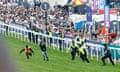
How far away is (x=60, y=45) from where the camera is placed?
53.7ft

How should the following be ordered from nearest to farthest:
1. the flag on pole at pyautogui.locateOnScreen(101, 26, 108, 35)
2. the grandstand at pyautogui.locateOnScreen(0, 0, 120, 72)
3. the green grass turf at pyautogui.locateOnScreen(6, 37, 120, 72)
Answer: the green grass turf at pyautogui.locateOnScreen(6, 37, 120, 72) → the grandstand at pyautogui.locateOnScreen(0, 0, 120, 72) → the flag on pole at pyautogui.locateOnScreen(101, 26, 108, 35)

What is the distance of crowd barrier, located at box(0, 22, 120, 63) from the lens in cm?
1435

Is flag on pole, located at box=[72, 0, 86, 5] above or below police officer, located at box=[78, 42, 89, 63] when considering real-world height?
above

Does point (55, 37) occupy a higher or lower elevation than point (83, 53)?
higher

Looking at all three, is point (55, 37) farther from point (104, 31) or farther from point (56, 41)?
point (104, 31)

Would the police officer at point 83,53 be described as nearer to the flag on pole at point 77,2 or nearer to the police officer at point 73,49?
the police officer at point 73,49

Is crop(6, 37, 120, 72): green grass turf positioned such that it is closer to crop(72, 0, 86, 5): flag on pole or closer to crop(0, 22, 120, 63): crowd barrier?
crop(0, 22, 120, 63): crowd barrier

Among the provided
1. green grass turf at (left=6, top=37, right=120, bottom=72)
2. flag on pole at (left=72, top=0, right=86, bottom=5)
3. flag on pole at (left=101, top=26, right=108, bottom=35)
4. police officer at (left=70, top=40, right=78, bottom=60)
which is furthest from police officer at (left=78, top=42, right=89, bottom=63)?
flag on pole at (left=72, top=0, right=86, bottom=5)

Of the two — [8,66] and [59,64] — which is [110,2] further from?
[8,66]

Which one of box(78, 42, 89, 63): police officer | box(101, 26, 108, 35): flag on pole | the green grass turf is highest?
box(101, 26, 108, 35): flag on pole

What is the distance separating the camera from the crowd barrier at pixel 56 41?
1435 cm

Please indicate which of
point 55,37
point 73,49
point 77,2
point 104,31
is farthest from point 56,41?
point 77,2

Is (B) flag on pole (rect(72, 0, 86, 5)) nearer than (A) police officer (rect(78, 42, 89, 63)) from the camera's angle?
No

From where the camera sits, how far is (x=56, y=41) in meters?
16.8
